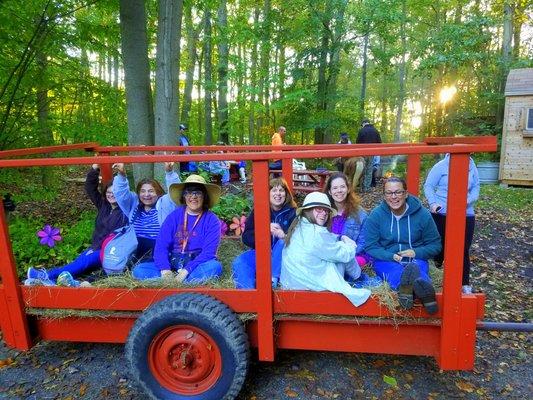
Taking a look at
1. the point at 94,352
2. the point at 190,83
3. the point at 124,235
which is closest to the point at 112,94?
the point at 124,235

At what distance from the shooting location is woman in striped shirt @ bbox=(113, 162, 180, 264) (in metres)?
3.84

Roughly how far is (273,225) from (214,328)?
114cm

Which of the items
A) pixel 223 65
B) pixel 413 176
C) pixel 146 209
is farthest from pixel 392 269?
pixel 223 65

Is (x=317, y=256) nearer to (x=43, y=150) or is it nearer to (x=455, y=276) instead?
(x=455, y=276)

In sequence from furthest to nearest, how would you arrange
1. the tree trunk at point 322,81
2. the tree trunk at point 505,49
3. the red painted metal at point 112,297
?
the tree trunk at point 505,49 → the tree trunk at point 322,81 → the red painted metal at point 112,297

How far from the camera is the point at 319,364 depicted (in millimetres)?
3240

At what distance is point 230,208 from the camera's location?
255 inches

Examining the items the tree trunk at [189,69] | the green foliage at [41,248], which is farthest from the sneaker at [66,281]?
the tree trunk at [189,69]

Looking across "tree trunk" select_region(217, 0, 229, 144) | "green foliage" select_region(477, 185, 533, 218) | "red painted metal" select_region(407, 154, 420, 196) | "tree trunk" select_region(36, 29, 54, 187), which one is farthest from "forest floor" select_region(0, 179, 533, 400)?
"tree trunk" select_region(217, 0, 229, 144)

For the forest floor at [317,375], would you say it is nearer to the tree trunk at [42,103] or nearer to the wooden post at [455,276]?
the wooden post at [455,276]

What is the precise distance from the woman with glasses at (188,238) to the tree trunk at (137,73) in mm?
2594

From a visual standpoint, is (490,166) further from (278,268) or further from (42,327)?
(42,327)

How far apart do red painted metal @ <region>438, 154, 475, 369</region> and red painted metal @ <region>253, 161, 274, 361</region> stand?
112cm

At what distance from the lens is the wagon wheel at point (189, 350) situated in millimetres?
2537
